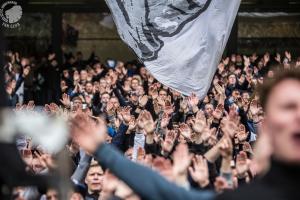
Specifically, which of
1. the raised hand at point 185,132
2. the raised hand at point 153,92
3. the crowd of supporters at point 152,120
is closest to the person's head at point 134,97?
the crowd of supporters at point 152,120

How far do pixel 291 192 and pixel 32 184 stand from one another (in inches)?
29.4

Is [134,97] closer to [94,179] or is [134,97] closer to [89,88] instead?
[89,88]

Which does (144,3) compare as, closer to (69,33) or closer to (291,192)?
(291,192)

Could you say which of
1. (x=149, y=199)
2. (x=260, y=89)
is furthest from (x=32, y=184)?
Result: (x=260, y=89)

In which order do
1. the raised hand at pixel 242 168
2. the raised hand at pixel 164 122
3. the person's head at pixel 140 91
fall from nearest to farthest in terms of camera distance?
the raised hand at pixel 242 168 → the raised hand at pixel 164 122 → the person's head at pixel 140 91

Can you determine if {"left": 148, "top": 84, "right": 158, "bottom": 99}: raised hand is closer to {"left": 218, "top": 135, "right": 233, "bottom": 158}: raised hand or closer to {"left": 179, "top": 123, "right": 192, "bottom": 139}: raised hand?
{"left": 179, "top": 123, "right": 192, "bottom": 139}: raised hand

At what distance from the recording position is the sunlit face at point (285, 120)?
1843 mm

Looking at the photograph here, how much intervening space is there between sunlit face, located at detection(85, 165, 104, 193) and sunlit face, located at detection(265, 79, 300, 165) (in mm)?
2839

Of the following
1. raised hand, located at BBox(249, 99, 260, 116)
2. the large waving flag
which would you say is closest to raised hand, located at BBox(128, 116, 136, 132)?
raised hand, located at BBox(249, 99, 260, 116)

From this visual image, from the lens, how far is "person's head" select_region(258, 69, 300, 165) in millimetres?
1845

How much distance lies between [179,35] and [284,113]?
8.02 m

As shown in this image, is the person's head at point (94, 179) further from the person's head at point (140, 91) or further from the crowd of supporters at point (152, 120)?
the person's head at point (140, 91)

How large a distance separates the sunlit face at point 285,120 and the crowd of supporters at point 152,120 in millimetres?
182

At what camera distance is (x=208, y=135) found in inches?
197
